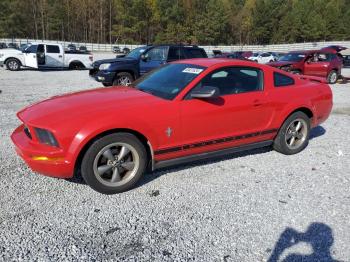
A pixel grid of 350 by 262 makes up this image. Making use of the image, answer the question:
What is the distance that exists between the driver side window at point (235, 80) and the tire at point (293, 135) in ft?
2.65

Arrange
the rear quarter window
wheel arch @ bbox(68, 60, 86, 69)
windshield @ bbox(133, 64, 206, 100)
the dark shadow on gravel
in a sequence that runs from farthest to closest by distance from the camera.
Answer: wheel arch @ bbox(68, 60, 86, 69) → the dark shadow on gravel → the rear quarter window → windshield @ bbox(133, 64, 206, 100)

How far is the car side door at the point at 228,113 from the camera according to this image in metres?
4.26

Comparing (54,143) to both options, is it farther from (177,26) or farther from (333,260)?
(177,26)

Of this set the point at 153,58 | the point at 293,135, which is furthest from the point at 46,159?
the point at 153,58

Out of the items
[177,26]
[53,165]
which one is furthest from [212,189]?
[177,26]

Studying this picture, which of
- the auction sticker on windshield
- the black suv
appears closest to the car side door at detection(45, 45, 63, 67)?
the black suv

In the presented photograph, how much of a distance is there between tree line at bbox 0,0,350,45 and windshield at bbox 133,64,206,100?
74.1m

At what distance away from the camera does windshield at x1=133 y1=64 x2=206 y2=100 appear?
14.4 feet

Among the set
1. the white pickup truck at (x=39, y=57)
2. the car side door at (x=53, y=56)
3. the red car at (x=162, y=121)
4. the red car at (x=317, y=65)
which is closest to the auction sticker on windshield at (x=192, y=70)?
the red car at (x=162, y=121)

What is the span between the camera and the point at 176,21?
3290 inches

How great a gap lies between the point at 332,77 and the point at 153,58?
9.14 m

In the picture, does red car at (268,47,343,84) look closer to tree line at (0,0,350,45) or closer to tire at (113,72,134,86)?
tire at (113,72,134,86)

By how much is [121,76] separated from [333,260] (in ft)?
31.8

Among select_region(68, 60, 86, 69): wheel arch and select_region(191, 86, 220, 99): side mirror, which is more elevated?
select_region(191, 86, 220, 99): side mirror
